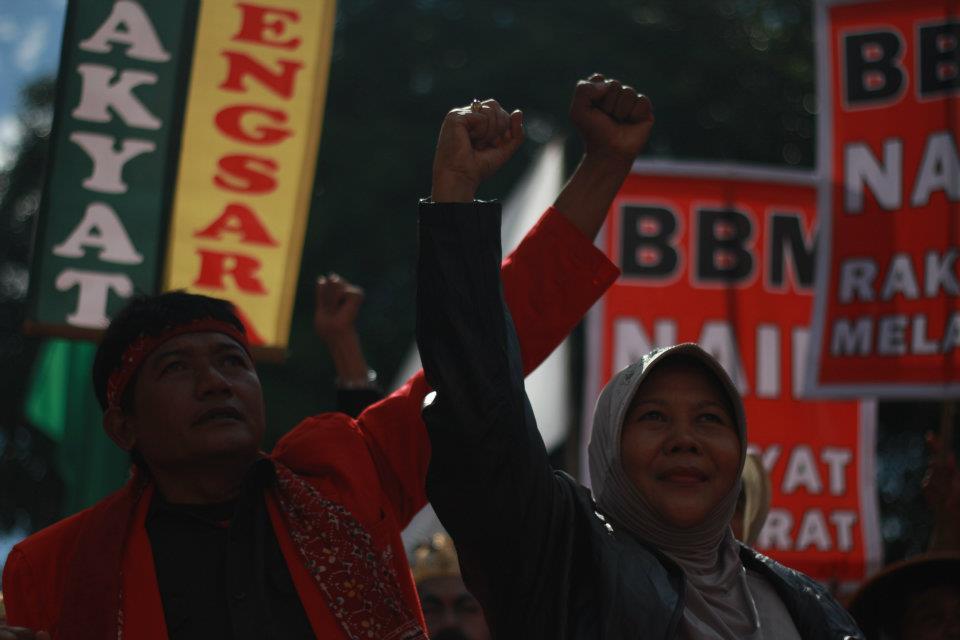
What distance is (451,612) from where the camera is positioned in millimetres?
4672

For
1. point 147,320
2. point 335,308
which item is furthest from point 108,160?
point 147,320

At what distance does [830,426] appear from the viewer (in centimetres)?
762

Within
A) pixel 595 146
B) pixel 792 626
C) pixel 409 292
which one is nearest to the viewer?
pixel 792 626

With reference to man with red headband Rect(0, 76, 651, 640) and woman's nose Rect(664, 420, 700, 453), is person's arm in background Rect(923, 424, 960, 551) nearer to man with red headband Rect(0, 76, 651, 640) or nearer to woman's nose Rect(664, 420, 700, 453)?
man with red headband Rect(0, 76, 651, 640)

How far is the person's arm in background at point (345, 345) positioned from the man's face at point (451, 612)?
123 centimetres

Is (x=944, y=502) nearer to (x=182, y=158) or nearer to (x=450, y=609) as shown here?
(x=450, y=609)

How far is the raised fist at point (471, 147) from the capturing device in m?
2.23

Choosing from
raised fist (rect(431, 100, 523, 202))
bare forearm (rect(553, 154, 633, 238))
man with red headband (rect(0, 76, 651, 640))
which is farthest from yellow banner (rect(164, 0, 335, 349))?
raised fist (rect(431, 100, 523, 202))

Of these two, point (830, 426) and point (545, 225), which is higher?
point (545, 225)

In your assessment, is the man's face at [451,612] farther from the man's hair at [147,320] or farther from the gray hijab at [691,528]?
the gray hijab at [691,528]

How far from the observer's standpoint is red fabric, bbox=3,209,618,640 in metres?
2.48

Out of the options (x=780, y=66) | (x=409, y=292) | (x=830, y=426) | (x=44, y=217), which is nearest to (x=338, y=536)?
(x=44, y=217)

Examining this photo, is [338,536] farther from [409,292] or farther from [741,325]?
[409,292]

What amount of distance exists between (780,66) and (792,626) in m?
14.1
